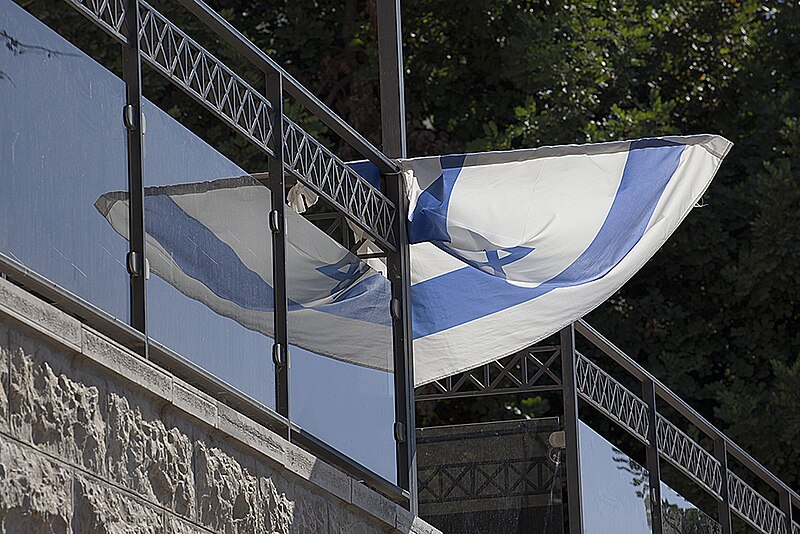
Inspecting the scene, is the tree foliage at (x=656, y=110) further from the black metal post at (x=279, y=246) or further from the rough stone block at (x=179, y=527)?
the rough stone block at (x=179, y=527)

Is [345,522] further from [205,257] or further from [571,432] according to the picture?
[571,432]

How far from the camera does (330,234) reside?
6.52 m

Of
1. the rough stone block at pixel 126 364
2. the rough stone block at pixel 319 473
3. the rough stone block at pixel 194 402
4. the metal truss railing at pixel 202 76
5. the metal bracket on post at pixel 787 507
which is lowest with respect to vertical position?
the rough stone block at pixel 126 364

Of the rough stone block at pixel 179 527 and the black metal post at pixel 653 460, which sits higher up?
the black metal post at pixel 653 460

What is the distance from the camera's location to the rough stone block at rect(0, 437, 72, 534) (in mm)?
3811

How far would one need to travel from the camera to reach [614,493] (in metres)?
8.77

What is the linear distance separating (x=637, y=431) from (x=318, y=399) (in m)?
4.02

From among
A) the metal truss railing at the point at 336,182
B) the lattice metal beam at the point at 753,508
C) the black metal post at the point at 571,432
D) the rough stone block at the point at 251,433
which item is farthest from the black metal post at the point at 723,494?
the rough stone block at the point at 251,433

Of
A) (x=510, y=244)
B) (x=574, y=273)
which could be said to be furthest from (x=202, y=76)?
(x=574, y=273)

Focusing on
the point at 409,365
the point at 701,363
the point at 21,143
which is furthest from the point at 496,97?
the point at 21,143

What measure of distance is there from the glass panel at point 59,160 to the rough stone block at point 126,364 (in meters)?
0.18

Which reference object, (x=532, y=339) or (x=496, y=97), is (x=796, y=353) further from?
(x=532, y=339)

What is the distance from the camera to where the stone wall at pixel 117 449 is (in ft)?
12.8

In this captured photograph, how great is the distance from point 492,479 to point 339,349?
8.16 ft
